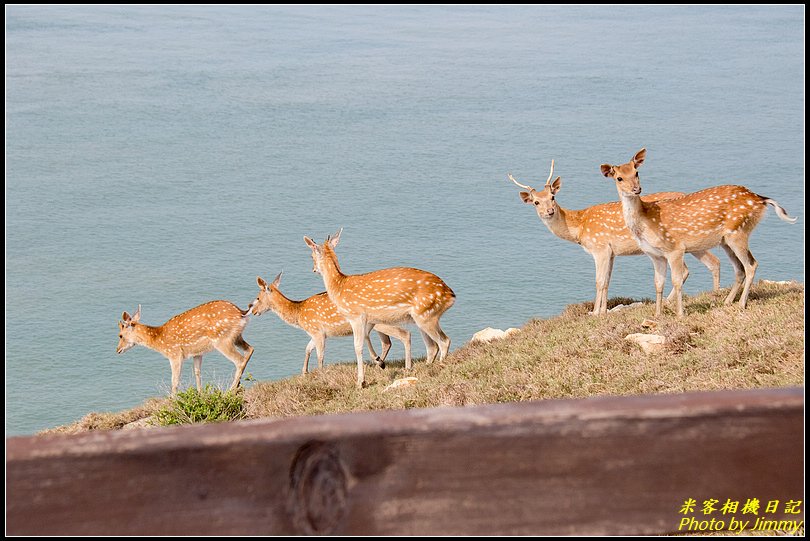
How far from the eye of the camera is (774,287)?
54.7ft

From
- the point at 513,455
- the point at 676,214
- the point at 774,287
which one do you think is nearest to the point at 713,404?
the point at 513,455

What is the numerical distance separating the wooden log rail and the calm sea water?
1602 centimetres

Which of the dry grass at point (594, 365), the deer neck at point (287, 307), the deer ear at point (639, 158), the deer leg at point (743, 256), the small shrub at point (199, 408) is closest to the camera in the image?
the dry grass at point (594, 365)

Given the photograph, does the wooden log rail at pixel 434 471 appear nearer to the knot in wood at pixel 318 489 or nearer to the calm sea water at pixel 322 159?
the knot in wood at pixel 318 489

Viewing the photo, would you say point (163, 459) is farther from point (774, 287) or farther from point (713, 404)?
point (774, 287)

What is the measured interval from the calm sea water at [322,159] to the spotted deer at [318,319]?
6.97 feet

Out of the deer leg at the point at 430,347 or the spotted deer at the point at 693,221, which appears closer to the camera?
the spotted deer at the point at 693,221

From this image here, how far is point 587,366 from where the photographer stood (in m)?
12.7

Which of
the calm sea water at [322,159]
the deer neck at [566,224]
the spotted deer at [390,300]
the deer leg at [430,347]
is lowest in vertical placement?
the calm sea water at [322,159]

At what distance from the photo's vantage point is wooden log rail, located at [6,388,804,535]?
256 cm

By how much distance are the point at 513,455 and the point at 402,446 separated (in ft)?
0.83

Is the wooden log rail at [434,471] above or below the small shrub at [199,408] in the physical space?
above

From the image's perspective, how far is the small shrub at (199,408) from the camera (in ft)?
44.6

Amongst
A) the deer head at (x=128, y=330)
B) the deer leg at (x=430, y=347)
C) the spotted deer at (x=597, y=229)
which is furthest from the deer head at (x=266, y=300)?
the spotted deer at (x=597, y=229)
